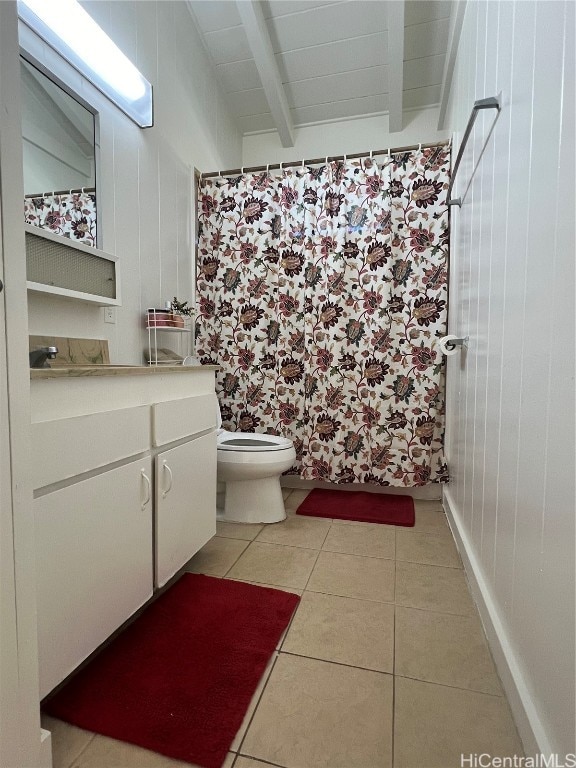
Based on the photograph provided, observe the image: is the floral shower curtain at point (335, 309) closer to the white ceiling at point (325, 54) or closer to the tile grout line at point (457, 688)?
the white ceiling at point (325, 54)

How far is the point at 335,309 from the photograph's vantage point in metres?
2.34

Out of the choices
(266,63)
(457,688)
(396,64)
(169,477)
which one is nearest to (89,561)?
(169,477)

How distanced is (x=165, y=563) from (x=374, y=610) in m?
0.71

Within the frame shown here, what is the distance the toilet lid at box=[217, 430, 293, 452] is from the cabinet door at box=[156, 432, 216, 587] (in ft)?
0.97

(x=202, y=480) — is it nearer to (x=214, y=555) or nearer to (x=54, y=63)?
(x=214, y=555)

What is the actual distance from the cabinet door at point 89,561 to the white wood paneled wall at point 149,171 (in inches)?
28.9

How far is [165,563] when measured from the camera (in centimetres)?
132

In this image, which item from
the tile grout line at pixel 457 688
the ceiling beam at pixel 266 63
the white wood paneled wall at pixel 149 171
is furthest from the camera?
the ceiling beam at pixel 266 63

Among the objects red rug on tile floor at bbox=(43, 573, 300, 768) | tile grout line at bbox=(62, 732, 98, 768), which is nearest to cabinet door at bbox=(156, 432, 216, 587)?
red rug on tile floor at bbox=(43, 573, 300, 768)

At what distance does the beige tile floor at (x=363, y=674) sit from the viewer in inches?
33.6

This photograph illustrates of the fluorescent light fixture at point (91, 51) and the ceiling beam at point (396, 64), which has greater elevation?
the ceiling beam at point (396, 64)

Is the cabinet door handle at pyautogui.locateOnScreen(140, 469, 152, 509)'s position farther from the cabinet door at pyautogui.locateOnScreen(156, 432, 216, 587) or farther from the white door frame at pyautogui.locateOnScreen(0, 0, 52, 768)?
the white door frame at pyautogui.locateOnScreen(0, 0, 52, 768)

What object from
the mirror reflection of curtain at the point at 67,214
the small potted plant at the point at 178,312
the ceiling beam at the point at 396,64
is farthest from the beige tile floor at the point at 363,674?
the ceiling beam at the point at 396,64

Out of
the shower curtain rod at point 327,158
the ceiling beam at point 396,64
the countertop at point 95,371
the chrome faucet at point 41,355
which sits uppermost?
the ceiling beam at point 396,64
